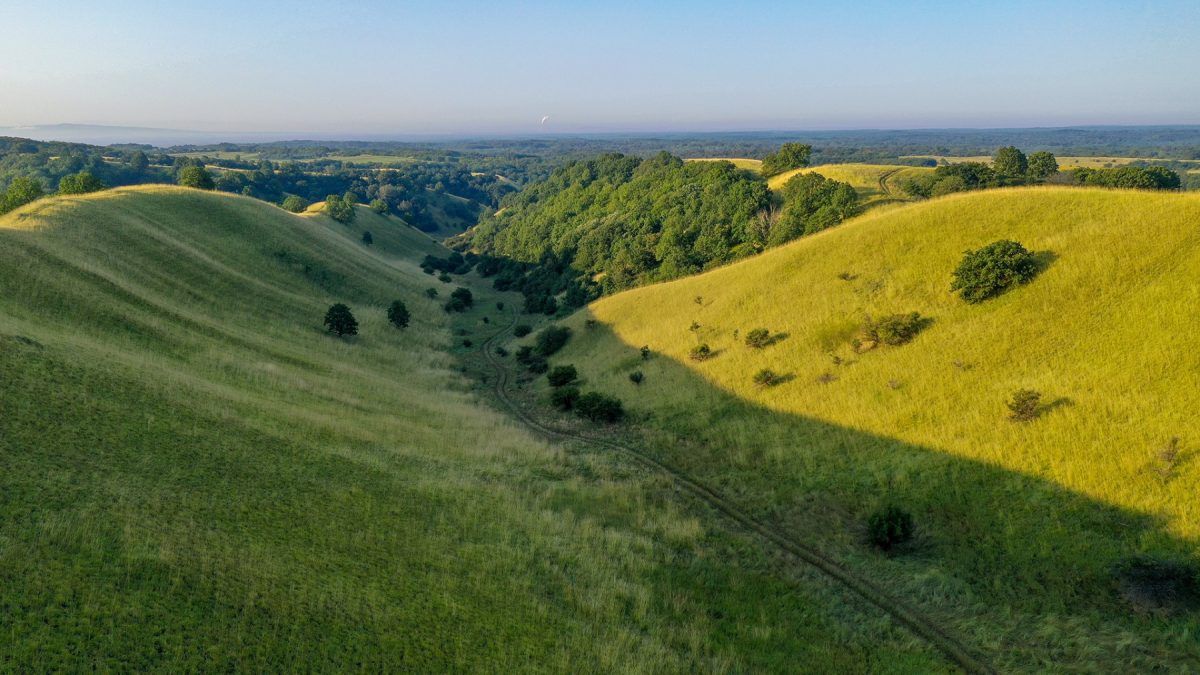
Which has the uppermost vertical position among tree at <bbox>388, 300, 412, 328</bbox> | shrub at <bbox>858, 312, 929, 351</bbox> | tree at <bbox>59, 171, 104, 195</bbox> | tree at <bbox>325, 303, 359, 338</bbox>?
tree at <bbox>59, 171, 104, 195</bbox>

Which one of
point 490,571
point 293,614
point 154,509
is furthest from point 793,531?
point 154,509

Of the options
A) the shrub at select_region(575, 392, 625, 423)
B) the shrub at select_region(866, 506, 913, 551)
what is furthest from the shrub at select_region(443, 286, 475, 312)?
the shrub at select_region(866, 506, 913, 551)

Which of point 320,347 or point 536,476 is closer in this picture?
point 536,476

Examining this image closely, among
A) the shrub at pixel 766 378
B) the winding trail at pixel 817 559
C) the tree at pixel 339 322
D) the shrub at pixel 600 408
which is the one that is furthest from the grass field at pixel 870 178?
the tree at pixel 339 322

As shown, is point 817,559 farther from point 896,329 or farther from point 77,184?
point 77,184

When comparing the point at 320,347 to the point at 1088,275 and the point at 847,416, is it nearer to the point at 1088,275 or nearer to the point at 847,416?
the point at 847,416

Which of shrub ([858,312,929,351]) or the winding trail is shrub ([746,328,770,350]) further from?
the winding trail
